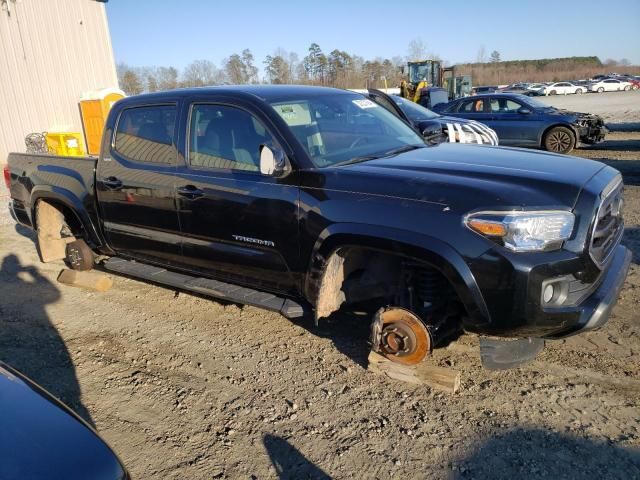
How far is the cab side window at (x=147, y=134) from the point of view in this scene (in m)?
4.11

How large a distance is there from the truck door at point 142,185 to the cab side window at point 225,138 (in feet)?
0.81

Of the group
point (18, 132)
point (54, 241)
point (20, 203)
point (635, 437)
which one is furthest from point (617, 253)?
point (18, 132)

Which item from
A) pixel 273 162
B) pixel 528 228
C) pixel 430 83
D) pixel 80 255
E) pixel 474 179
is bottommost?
pixel 80 255

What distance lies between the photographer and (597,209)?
277cm

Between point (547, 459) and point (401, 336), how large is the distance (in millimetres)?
1040

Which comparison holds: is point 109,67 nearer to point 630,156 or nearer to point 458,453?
point 630,156

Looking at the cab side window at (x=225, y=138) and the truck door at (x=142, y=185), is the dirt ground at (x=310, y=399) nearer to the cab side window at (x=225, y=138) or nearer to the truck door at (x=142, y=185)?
the truck door at (x=142, y=185)

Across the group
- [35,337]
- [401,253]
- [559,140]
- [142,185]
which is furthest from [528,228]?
[559,140]

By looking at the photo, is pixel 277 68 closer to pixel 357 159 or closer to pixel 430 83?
pixel 430 83

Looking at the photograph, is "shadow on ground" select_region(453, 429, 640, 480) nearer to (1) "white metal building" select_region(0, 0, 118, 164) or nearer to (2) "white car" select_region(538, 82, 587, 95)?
(1) "white metal building" select_region(0, 0, 118, 164)

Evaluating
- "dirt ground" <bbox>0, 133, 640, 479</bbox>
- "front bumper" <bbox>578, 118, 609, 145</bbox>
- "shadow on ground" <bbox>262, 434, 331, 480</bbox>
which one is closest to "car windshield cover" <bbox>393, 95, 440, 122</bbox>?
"front bumper" <bbox>578, 118, 609, 145</bbox>

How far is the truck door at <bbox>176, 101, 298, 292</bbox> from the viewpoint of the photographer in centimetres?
347

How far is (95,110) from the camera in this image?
1577 centimetres

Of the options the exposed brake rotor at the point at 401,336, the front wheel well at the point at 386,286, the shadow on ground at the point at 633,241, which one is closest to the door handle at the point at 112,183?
the front wheel well at the point at 386,286
